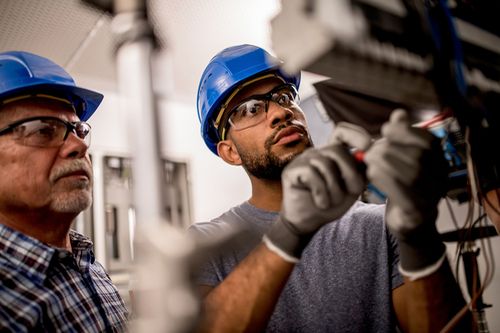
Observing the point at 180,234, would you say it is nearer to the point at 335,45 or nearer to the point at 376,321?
the point at 335,45

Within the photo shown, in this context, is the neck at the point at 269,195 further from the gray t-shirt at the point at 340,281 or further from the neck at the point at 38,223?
the neck at the point at 38,223

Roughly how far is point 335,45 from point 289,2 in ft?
0.21

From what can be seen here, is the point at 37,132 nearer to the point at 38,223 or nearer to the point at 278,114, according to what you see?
the point at 38,223

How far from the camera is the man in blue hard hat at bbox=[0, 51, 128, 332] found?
39.2 inches

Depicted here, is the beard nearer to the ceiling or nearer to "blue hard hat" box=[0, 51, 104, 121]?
"blue hard hat" box=[0, 51, 104, 121]

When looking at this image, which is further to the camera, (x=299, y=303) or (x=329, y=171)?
(x=299, y=303)

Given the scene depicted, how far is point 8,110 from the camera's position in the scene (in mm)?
1214

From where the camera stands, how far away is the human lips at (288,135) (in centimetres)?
117

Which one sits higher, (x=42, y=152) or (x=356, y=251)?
(x=42, y=152)

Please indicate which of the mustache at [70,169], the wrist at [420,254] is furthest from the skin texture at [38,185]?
the wrist at [420,254]

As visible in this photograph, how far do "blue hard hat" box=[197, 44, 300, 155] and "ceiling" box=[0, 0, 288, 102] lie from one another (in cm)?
80

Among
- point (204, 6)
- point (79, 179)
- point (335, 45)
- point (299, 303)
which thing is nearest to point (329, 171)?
point (335, 45)

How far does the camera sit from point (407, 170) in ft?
1.62

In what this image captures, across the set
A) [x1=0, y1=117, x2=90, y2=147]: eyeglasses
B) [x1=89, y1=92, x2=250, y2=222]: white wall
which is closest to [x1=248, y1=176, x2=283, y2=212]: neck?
[x1=0, y1=117, x2=90, y2=147]: eyeglasses
